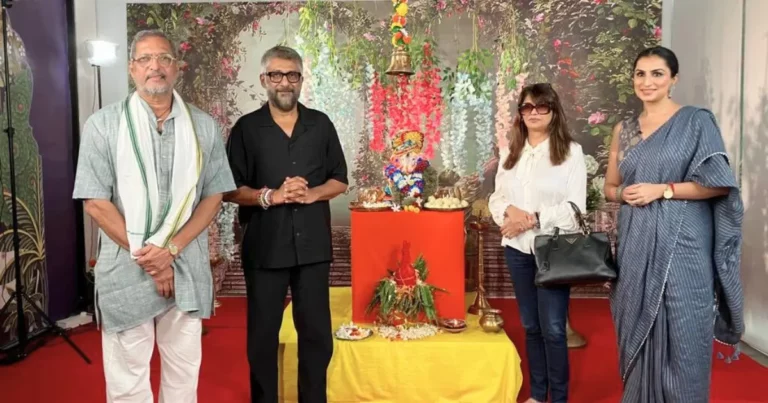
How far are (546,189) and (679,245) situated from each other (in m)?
0.67

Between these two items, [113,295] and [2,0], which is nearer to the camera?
[113,295]

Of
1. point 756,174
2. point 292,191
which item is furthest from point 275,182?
point 756,174

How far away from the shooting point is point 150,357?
229 centimetres

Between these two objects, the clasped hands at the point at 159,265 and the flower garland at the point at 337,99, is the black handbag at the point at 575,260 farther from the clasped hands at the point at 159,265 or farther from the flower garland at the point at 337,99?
the flower garland at the point at 337,99

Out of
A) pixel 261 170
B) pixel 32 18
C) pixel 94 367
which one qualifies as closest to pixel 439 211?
pixel 261 170

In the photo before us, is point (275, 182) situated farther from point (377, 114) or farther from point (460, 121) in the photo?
point (460, 121)

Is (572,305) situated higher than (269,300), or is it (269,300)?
(269,300)

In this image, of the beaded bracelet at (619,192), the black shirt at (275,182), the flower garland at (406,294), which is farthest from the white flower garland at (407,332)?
the beaded bracelet at (619,192)

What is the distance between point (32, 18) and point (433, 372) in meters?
4.04

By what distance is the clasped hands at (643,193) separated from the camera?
8.03 feet

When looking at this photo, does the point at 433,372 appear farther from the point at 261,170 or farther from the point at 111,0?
the point at 111,0

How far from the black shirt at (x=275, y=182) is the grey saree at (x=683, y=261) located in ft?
4.71

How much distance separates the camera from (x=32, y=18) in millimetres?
4613

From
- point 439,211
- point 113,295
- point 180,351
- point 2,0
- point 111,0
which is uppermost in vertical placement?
point 111,0
